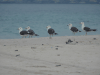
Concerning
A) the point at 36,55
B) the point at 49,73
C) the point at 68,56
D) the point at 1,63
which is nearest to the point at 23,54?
the point at 36,55

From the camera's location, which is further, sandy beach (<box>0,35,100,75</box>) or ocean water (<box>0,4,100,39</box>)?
ocean water (<box>0,4,100,39</box>)

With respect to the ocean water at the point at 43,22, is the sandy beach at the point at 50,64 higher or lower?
lower

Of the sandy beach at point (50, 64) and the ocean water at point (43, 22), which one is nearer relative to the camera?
the sandy beach at point (50, 64)

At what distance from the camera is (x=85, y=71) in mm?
5551

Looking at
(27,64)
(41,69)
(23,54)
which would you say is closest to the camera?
(41,69)

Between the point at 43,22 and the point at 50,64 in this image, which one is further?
Answer: the point at 43,22

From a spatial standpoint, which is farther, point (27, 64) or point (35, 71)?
point (27, 64)

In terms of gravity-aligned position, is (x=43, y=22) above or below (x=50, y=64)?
above

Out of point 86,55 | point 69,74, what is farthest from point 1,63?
point 86,55

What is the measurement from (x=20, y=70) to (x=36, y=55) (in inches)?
80.2

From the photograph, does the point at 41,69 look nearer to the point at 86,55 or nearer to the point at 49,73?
the point at 49,73

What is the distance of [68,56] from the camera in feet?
24.1

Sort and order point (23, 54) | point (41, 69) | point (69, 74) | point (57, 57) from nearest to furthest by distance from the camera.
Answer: point (69, 74) → point (41, 69) → point (57, 57) → point (23, 54)

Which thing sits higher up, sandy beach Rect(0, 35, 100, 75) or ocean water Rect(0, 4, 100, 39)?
ocean water Rect(0, 4, 100, 39)
